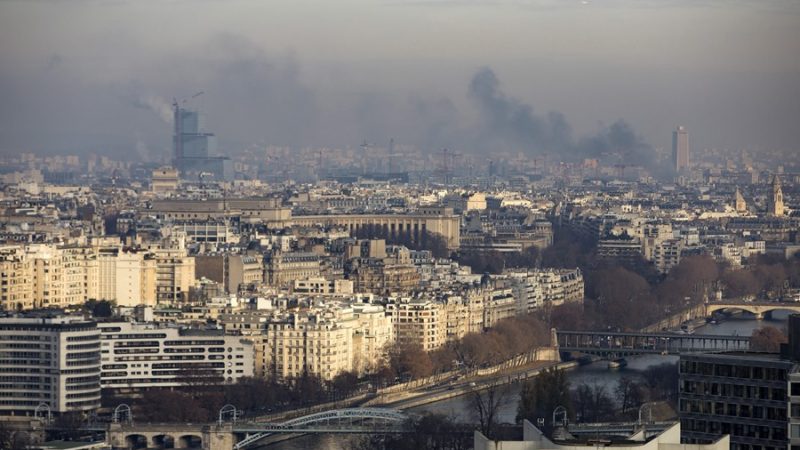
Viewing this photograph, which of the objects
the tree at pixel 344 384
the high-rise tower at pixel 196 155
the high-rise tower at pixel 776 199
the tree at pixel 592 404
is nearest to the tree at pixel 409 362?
the tree at pixel 344 384

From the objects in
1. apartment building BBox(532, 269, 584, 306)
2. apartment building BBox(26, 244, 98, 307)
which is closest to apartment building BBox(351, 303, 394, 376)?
apartment building BBox(26, 244, 98, 307)

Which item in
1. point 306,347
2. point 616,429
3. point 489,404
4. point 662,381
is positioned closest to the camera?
point 616,429

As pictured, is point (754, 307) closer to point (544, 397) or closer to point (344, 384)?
point (344, 384)

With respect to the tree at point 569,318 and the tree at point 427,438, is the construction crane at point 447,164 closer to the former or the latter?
the tree at point 569,318

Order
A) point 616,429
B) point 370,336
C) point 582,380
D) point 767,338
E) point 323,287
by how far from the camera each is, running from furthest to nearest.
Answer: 1. point 323,287
2. point 370,336
3. point 767,338
4. point 582,380
5. point 616,429

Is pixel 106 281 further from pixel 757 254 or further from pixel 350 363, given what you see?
pixel 757 254

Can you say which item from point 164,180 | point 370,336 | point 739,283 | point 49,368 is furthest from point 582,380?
point 164,180

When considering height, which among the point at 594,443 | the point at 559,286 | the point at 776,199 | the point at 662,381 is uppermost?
the point at 776,199
